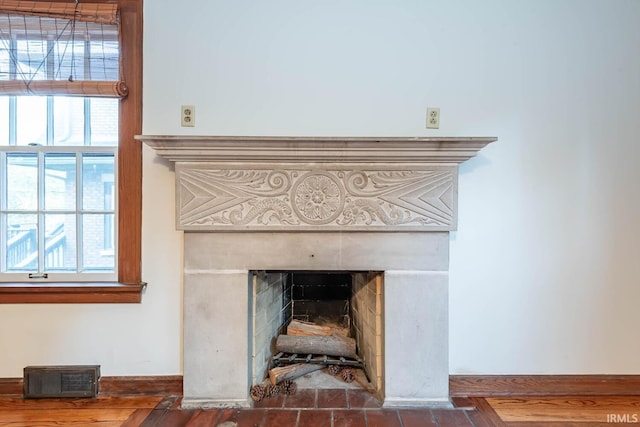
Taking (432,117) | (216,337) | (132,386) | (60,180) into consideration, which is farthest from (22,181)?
(432,117)

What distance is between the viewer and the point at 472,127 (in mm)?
1775

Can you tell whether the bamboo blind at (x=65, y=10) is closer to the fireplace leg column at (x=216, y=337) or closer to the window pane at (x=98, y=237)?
the window pane at (x=98, y=237)

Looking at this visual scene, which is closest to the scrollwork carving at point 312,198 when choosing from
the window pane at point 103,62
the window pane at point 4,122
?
the window pane at point 103,62

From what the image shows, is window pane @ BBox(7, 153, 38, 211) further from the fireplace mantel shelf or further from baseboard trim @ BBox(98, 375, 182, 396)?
baseboard trim @ BBox(98, 375, 182, 396)

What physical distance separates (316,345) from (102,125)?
1.85m

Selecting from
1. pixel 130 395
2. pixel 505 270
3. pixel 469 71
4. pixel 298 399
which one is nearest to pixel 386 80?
pixel 469 71

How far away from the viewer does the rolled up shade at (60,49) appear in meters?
1.71

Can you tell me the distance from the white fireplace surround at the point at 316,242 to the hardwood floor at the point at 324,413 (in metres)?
0.09

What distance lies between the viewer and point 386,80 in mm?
1756

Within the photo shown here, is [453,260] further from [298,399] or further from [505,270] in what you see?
[298,399]

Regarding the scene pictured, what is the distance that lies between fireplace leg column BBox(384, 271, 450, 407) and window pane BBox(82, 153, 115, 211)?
169 cm

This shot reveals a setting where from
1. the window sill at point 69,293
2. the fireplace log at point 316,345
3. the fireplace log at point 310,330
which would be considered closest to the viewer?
the window sill at point 69,293

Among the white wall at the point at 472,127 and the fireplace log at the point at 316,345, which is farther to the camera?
the fireplace log at the point at 316,345

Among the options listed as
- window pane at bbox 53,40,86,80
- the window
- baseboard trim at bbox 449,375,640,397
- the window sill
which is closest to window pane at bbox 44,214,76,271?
the window
